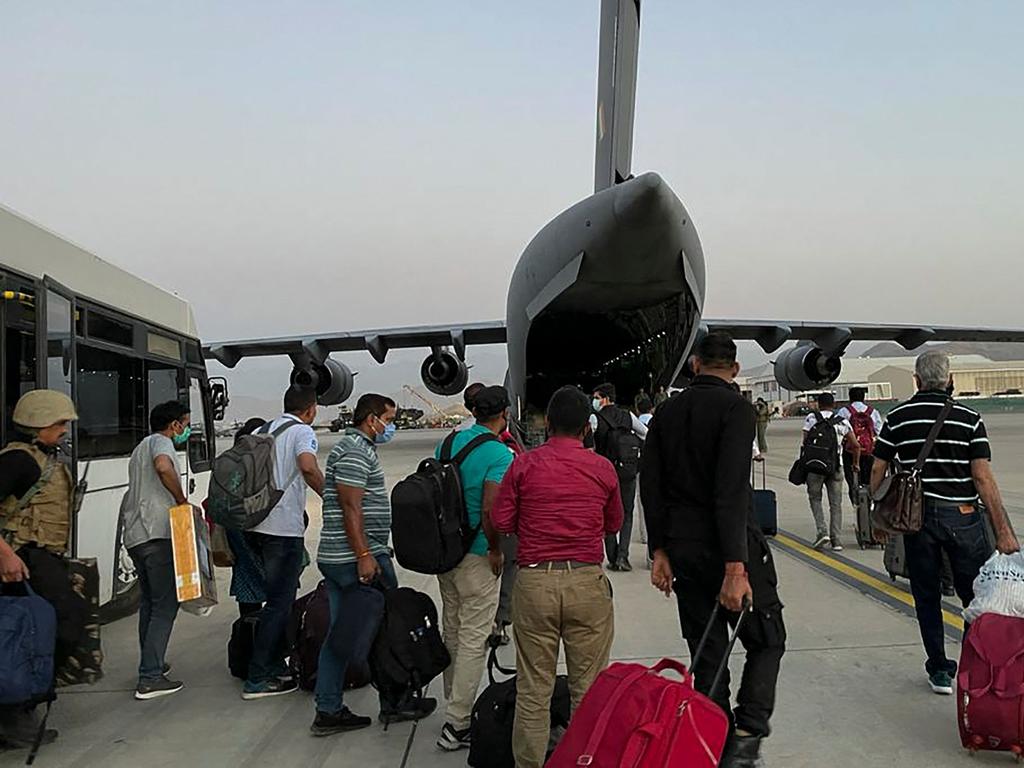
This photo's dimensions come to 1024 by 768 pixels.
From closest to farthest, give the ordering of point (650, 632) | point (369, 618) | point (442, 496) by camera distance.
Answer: point (442, 496), point (369, 618), point (650, 632)

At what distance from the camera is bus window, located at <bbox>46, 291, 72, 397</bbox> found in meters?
4.60

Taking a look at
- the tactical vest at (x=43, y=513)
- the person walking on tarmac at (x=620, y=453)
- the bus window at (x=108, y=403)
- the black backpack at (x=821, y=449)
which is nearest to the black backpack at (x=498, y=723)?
the tactical vest at (x=43, y=513)

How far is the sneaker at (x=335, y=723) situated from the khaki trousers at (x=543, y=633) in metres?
1.10

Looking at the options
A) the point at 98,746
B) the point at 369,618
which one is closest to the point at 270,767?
the point at 369,618

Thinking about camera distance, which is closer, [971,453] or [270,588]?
[971,453]

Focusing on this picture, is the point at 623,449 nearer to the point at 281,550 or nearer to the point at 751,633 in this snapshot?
the point at 281,550

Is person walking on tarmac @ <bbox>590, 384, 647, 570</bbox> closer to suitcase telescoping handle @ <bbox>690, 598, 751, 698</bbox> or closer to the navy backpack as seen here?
suitcase telescoping handle @ <bbox>690, 598, 751, 698</bbox>

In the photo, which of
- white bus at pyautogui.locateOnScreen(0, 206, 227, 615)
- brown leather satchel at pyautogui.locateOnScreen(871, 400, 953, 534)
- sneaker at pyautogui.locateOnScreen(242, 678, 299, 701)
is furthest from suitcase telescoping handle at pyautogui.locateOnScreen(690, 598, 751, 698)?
white bus at pyautogui.locateOnScreen(0, 206, 227, 615)

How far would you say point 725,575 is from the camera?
2.88 m

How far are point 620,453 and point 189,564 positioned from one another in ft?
12.2

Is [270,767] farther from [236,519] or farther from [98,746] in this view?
[236,519]

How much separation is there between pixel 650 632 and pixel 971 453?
2247mm

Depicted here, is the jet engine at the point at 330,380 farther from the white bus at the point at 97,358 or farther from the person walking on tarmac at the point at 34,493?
the person walking on tarmac at the point at 34,493

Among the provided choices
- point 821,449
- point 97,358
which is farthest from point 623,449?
point 97,358
